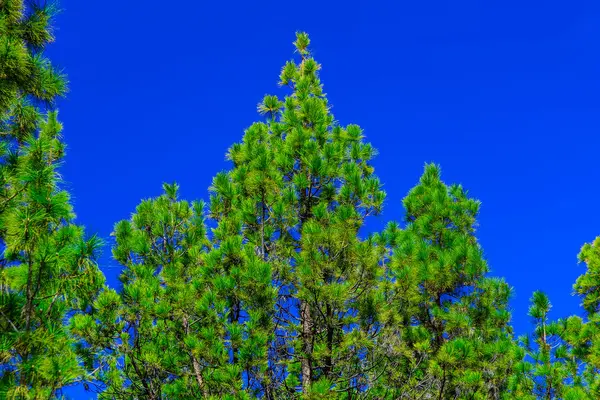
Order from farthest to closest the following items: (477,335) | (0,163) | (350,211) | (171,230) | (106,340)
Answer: (477,335) < (171,230) < (350,211) < (106,340) < (0,163)

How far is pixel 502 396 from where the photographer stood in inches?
285

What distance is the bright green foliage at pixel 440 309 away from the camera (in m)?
6.22

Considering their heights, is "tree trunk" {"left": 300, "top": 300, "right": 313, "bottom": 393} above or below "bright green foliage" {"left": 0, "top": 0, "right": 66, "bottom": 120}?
below

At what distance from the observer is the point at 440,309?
7.58 m

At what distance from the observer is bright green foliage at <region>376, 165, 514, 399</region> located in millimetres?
6223

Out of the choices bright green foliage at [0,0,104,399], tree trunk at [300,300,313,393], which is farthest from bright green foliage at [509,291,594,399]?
bright green foliage at [0,0,104,399]

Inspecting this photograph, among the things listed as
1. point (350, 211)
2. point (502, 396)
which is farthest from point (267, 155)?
point (502, 396)

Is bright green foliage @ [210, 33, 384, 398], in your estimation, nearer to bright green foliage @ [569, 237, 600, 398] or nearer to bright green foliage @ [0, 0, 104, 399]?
bright green foliage @ [0, 0, 104, 399]

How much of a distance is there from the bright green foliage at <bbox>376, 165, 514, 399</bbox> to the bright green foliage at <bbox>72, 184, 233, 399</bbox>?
6.69 feet

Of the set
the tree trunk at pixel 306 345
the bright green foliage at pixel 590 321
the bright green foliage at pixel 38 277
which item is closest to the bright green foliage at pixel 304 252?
the tree trunk at pixel 306 345

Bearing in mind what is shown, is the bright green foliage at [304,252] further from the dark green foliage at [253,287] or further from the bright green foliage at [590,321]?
the bright green foliage at [590,321]

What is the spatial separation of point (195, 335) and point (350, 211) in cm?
217

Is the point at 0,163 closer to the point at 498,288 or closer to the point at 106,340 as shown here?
the point at 106,340

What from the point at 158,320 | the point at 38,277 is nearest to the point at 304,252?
the point at 158,320
